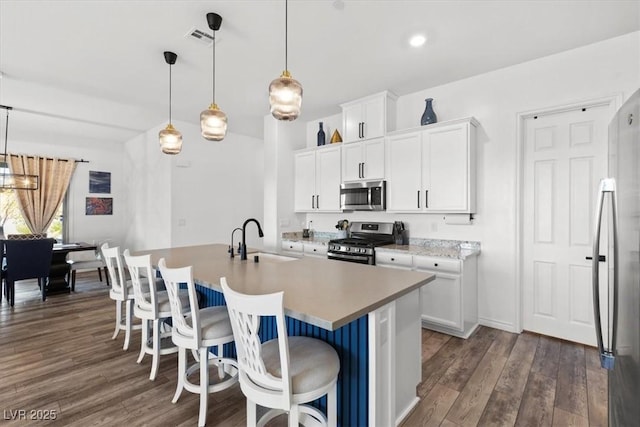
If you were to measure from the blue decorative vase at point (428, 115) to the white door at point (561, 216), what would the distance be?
957 millimetres

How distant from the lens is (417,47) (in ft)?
9.27

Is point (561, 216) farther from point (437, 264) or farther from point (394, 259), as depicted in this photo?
point (394, 259)

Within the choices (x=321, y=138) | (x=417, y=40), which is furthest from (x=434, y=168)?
(x=321, y=138)

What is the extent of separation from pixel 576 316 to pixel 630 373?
237 cm

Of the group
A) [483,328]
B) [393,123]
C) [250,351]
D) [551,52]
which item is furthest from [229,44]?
[483,328]

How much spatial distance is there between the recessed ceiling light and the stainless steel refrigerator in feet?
5.61

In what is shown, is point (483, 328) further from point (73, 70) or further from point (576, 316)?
point (73, 70)

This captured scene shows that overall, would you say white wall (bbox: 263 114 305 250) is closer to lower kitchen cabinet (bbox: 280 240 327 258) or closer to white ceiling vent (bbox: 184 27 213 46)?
lower kitchen cabinet (bbox: 280 240 327 258)

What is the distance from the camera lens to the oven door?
368cm

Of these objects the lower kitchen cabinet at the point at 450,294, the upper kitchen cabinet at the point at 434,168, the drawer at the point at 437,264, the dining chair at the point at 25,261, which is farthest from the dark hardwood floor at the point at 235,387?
the upper kitchen cabinet at the point at 434,168

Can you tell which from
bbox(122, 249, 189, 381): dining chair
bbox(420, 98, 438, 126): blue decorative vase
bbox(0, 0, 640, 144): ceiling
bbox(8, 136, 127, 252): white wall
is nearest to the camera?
bbox(122, 249, 189, 381): dining chair

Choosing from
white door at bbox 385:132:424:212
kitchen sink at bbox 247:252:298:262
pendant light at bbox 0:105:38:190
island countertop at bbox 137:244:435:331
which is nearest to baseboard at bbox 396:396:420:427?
island countertop at bbox 137:244:435:331

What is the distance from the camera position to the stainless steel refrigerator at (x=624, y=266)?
1.05 m

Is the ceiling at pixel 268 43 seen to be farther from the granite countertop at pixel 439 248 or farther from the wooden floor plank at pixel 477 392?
the wooden floor plank at pixel 477 392
